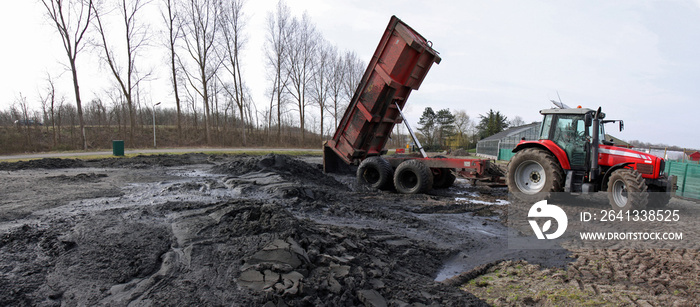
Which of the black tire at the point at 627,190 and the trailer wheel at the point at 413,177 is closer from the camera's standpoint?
the black tire at the point at 627,190

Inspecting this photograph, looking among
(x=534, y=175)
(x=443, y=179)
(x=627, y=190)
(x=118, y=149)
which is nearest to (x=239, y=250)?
(x=627, y=190)

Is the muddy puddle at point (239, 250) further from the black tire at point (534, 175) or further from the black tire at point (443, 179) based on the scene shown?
the black tire at point (443, 179)

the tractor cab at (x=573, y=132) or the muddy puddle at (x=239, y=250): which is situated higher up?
the tractor cab at (x=573, y=132)

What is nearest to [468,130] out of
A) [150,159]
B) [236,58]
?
[236,58]

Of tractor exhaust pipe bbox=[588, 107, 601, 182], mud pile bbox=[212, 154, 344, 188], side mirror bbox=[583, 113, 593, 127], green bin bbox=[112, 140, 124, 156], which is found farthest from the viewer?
green bin bbox=[112, 140, 124, 156]

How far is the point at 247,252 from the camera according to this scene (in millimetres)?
3973

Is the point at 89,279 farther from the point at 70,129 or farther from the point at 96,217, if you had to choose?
the point at 70,129

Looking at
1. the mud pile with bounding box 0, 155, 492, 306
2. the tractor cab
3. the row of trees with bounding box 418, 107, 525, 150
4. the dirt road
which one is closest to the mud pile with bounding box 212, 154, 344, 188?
the dirt road

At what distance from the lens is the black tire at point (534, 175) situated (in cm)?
802

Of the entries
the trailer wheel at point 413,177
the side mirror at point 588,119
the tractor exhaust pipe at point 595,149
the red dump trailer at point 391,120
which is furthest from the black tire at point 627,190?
the trailer wheel at point 413,177

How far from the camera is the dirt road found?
337cm

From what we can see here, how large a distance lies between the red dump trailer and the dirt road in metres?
1.58
